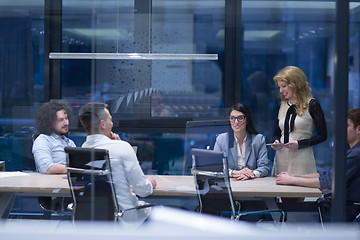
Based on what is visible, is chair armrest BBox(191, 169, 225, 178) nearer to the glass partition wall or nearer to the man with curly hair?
the man with curly hair

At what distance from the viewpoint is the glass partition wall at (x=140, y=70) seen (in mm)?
6246

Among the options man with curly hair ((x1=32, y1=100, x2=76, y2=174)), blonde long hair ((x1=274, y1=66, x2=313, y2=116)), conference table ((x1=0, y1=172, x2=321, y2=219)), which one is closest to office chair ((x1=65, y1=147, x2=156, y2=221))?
conference table ((x1=0, y1=172, x2=321, y2=219))

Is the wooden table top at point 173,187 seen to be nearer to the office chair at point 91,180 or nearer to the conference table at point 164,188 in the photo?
the conference table at point 164,188

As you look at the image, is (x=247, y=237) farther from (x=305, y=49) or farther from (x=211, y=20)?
(x=305, y=49)

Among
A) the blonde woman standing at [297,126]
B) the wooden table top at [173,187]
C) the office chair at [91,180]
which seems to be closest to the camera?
the office chair at [91,180]

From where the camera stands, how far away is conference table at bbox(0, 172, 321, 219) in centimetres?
384

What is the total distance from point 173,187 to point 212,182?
51 cm

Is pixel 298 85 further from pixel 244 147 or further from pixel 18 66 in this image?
pixel 18 66

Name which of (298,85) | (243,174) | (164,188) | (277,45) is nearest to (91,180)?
(164,188)

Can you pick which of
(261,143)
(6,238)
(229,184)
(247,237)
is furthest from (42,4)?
(247,237)

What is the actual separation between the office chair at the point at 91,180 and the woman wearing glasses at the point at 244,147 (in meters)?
1.25

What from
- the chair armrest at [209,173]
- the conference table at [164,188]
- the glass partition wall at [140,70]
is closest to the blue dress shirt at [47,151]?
the conference table at [164,188]

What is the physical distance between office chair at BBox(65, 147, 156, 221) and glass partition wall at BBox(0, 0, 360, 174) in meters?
2.43

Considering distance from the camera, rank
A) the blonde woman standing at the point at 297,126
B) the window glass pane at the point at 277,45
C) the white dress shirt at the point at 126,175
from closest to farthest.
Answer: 1. the white dress shirt at the point at 126,175
2. the blonde woman standing at the point at 297,126
3. the window glass pane at the point at 277,45
